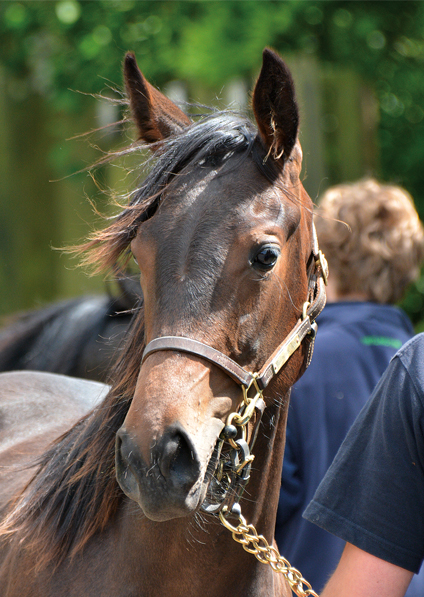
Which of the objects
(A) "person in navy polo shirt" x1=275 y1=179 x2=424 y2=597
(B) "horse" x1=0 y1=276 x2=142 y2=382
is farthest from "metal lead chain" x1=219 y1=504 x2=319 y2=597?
(B) "horse" x1=0 y1=276 x2=142 y2=382

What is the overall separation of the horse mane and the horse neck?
0.11 meters

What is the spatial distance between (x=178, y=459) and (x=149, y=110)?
0.95 m

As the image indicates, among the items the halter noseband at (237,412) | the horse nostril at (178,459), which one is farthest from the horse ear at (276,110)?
the horse nostril at (178,459)

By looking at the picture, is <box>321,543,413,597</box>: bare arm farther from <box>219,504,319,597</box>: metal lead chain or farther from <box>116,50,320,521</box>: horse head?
<box>116,50,320,521</box>: horse head

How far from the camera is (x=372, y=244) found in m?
2.69

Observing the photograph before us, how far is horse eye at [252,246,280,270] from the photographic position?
1.41 m

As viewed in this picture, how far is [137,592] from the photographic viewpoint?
4.84ft

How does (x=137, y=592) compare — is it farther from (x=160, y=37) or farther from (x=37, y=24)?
(x=37, y=24)

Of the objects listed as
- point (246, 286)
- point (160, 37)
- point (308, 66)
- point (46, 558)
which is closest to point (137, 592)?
point (46, 558)

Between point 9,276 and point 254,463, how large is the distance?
20.3 feet

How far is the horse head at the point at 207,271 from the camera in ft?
4.06

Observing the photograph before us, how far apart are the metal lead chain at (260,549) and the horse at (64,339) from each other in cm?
251

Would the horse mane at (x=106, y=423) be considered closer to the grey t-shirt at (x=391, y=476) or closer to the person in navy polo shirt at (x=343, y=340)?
the grey t-shirt at (x=391, y=476)

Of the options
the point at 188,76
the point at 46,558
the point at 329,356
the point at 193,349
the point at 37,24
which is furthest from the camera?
the point at 37,24
